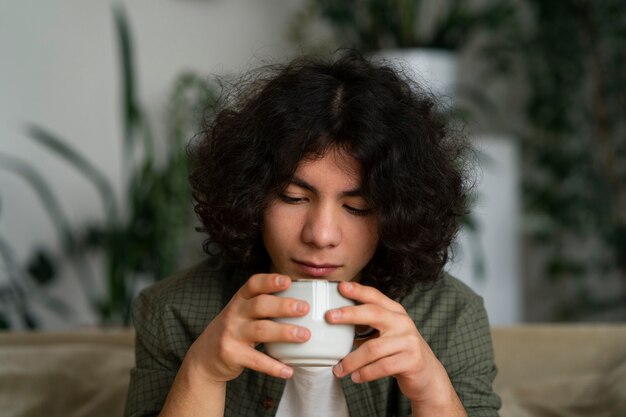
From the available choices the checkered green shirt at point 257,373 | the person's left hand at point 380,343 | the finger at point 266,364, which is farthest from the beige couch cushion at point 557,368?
the finger at point 266,364

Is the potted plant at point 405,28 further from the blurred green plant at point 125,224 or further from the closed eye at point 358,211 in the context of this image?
the closed eye at point 358,211

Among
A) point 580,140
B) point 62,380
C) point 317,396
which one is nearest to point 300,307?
point 317,396

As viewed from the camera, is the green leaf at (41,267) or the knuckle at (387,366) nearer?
the knuckle at (387,366)

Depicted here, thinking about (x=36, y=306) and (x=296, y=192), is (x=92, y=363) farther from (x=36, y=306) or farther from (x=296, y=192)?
(x=36, y=306)

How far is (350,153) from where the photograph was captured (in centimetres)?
101

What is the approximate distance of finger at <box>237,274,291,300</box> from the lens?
2.81 ft

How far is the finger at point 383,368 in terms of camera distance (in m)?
0.88

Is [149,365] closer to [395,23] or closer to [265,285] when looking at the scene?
[265,285]

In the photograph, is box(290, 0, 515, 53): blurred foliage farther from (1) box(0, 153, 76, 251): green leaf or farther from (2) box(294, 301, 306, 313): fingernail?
(2) box(294, 301, 306, 313): fingernail

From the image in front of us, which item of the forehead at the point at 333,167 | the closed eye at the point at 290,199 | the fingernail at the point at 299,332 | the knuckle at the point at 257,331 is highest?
the forehead at the point at 333,167

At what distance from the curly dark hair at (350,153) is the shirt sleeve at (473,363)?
82 mm

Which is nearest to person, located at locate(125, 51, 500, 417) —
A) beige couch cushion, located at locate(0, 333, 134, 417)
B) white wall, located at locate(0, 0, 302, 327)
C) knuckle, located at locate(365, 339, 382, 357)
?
knuckle, located at locate(365, 339, 382, 357)

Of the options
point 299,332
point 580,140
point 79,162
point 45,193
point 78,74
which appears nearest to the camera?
point 299,332

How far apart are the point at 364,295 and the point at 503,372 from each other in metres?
0.57
